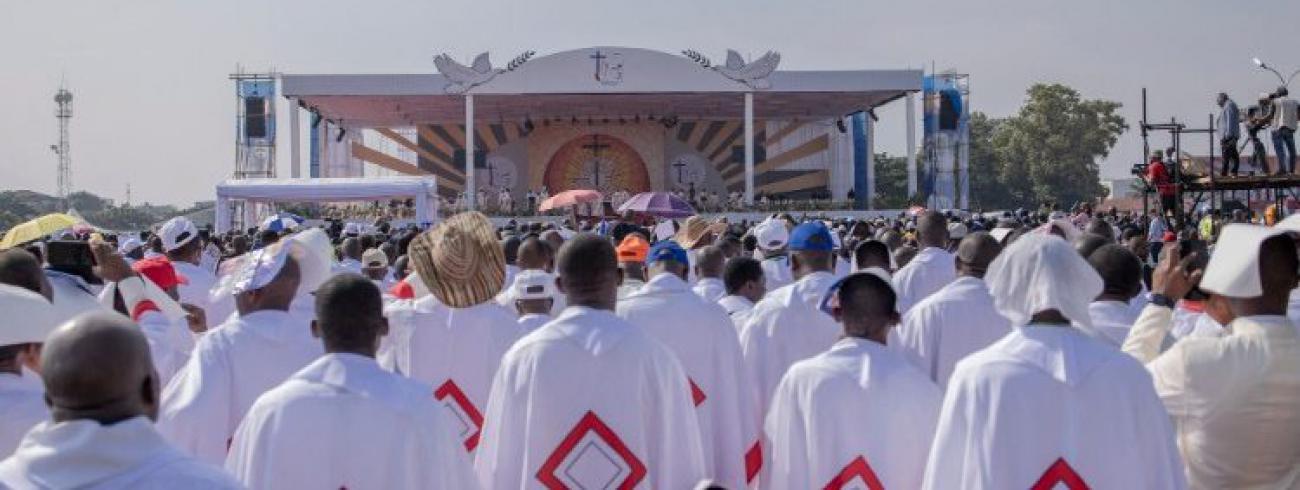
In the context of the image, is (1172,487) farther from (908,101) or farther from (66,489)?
(908,101)

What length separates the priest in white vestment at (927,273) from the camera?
8.95m

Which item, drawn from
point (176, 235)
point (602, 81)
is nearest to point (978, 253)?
point (176, 235)

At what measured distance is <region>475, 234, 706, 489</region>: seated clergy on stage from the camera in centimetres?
494

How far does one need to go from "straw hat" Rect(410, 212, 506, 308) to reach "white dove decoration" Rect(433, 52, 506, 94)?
3196 cm

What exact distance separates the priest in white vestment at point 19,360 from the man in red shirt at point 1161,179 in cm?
1936

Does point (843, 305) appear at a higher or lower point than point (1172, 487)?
higher

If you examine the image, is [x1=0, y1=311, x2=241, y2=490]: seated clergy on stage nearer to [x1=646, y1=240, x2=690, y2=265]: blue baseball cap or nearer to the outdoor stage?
[x1=646, y1=240, x2=690, y2=265]: blue baseball cap

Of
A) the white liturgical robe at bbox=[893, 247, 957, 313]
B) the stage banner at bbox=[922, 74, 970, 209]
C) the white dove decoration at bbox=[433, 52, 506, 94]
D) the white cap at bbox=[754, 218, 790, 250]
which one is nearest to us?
the white liturgical robe at bbox=[893, 247, 957, 313]

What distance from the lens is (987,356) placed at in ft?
13.6

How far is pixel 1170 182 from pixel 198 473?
20.3 m

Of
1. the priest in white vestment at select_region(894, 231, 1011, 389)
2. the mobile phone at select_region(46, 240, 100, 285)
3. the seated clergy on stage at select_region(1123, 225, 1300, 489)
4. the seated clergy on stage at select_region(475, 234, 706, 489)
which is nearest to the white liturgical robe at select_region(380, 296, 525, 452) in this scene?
the seated clergy on stage at select_region(475, 234, 706, 489)

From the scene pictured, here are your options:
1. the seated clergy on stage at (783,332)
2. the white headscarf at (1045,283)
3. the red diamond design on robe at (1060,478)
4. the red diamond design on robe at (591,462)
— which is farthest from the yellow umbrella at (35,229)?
the red diamond design on robe at (1060,478)

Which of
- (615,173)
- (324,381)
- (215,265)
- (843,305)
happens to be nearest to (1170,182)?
(215,265)

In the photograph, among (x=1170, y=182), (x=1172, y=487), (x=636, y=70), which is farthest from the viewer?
(x=636, y=70)
